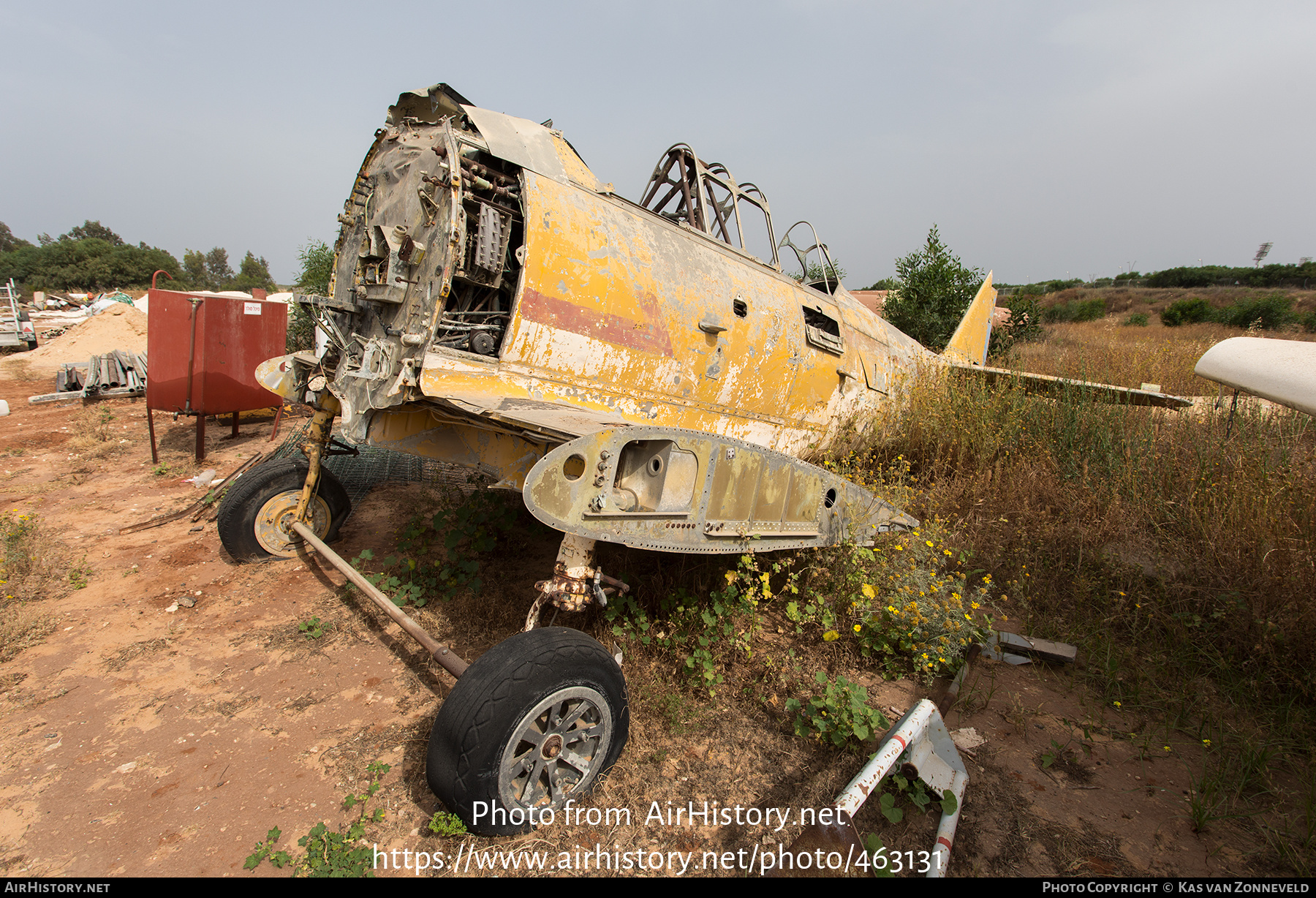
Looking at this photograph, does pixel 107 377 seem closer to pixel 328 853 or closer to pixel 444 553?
pixel 444 553

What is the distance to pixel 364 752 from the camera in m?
2.86

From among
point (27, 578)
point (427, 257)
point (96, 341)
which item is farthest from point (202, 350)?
point (96, 341)

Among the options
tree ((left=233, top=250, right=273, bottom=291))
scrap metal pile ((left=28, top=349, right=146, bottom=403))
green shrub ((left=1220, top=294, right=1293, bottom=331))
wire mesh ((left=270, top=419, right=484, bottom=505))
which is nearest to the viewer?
wire mesh ((left=270, top=419, right=484, bottom=505))

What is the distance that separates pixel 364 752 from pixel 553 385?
7.23 feet

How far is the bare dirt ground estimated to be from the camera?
2348mm

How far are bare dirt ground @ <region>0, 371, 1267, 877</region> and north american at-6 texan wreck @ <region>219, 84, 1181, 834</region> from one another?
1.64ft

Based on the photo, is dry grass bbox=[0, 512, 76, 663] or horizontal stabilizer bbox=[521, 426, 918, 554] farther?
dry grass bbox=[0, 512, 76, 663]

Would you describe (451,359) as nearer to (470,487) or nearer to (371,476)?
(470,487)

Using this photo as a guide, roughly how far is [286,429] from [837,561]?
8830mm

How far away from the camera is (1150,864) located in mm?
2252

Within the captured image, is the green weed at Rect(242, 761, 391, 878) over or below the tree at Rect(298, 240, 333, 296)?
below

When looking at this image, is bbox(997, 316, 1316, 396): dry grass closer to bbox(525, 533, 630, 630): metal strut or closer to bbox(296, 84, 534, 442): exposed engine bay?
bbox(525, 533, 630, 630): metal strut

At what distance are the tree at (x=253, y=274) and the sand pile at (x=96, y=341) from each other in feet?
133

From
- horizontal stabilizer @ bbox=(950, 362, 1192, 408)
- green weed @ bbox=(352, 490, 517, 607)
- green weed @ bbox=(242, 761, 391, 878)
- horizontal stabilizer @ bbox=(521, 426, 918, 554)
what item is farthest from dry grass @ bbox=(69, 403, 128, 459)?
horizontal stabilizer @ bbox=(950, 362, 1192, 408)
